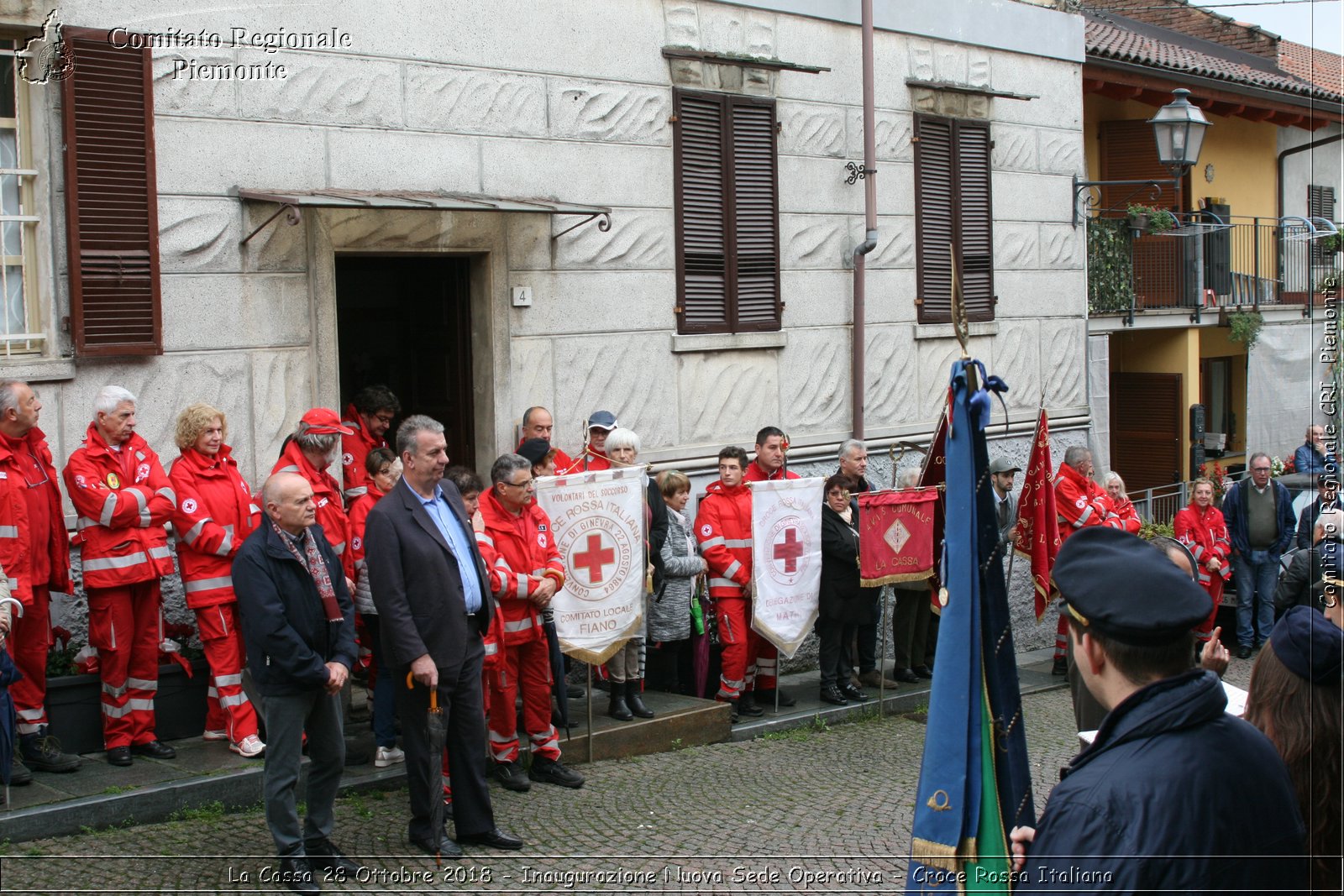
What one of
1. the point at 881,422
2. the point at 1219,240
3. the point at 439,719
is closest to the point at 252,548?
the point at 439,719

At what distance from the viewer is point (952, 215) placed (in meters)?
14.5

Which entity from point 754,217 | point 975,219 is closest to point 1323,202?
point 975,219

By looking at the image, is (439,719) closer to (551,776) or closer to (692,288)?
(551,776)

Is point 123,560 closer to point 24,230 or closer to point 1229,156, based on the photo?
point 24,230

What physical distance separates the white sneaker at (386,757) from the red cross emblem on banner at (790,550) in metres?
3.21

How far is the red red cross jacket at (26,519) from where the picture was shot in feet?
24.0

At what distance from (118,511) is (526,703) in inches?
98.4

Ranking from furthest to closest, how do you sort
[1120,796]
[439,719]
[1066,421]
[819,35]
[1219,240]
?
[1219,240] < [1066,421] < [819,35] < [439,719] < [1120,796]

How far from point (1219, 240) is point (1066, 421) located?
6463 mm

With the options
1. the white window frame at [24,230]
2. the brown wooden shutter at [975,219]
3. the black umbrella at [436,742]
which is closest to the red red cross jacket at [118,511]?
the white window frame at [24,230]

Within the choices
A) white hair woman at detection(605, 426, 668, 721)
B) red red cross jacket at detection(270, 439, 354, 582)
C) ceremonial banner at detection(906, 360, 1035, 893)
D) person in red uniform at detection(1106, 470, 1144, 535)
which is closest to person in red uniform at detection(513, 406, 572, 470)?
white hair woman at detection(605, 426, 668, 721)

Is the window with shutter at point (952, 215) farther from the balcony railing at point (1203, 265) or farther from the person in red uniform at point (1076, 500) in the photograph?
the balcony railing at point (1203, 265)

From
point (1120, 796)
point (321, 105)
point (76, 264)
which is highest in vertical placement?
point (321, 105)

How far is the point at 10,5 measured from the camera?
26.6 feet
